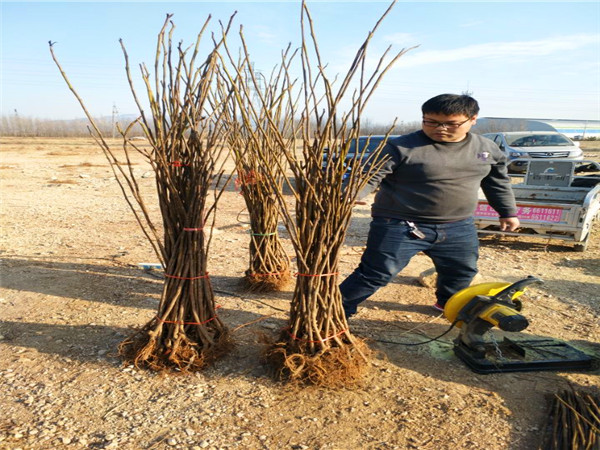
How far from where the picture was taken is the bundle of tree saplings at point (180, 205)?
2.28m

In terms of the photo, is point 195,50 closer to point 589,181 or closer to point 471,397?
point 471,397

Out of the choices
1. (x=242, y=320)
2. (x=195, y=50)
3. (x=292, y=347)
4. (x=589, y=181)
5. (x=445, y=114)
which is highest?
(x=195, y=50)

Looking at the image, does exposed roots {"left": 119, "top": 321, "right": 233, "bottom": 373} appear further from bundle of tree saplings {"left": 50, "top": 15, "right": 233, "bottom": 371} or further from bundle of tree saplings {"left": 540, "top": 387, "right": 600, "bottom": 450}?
bundle of tree saplings {"left": 540, "top": 387, "right": 600, "bottom": 450}

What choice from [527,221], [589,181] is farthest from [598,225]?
[527,221]

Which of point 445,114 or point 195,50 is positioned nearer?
point 195,50

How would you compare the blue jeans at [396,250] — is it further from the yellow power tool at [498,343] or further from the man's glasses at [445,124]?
the man's glasses at [445,124]

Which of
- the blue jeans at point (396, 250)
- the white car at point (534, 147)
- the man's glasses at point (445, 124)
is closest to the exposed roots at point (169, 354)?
the blue jeans at point (396, 250)

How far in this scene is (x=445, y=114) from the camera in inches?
98.7

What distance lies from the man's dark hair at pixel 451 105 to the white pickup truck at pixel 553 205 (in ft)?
10.4

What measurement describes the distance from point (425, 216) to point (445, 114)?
63cm

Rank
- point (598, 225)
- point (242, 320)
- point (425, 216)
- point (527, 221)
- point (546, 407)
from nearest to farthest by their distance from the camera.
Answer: point (546, 407), point (425, 216), point (242, 320), point (527, 221), point (598, 225)

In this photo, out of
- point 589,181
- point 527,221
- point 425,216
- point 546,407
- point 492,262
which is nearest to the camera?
point 546,407

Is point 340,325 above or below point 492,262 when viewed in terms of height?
above

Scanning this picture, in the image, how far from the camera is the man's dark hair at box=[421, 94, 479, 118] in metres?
2.49
